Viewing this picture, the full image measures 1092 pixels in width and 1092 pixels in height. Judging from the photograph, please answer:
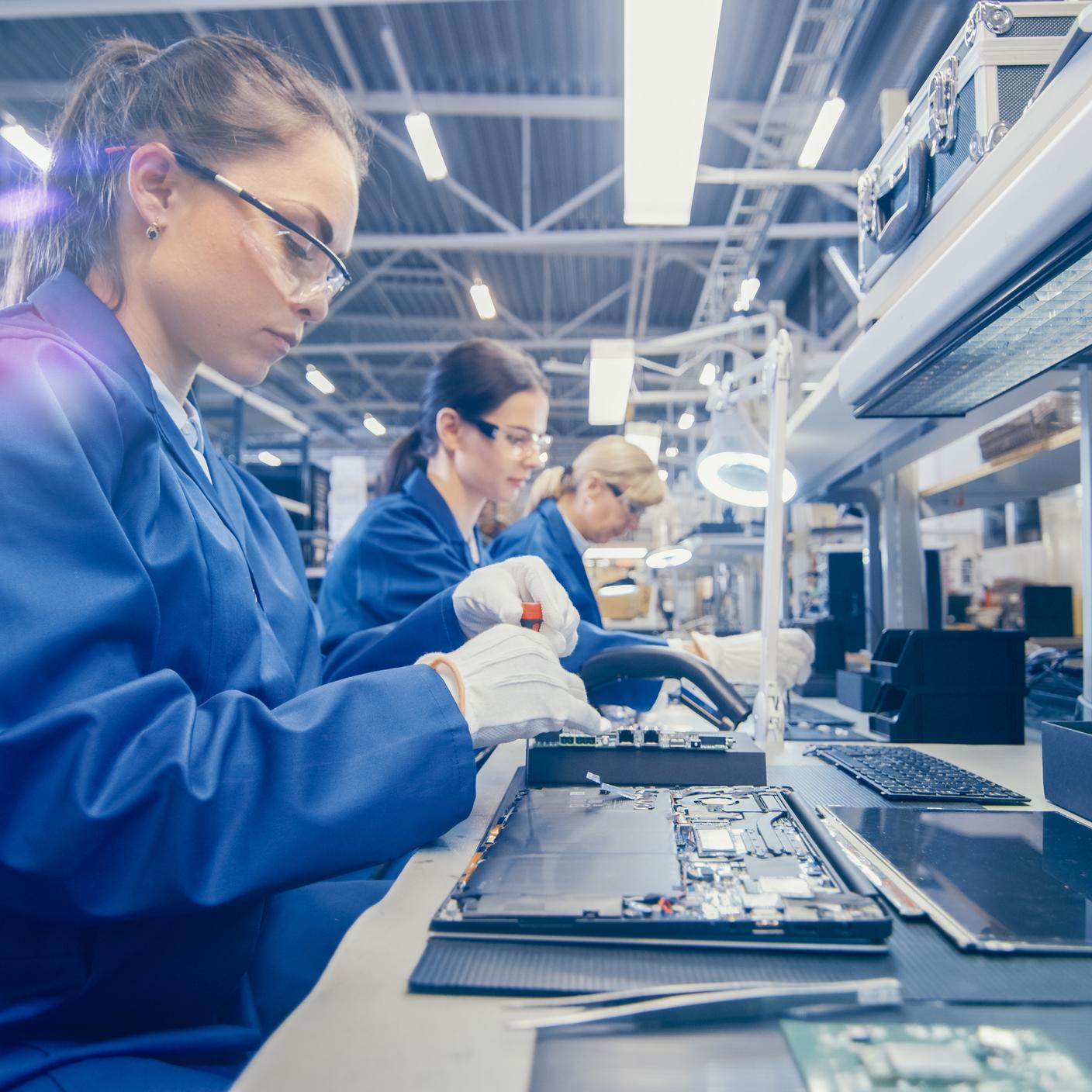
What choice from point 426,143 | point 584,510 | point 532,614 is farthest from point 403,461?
point 426,143

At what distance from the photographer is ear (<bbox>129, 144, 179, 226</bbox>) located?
0.75m

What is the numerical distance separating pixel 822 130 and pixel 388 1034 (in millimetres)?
3406

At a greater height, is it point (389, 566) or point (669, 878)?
point (389, 566)

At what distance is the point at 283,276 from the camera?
808 mm

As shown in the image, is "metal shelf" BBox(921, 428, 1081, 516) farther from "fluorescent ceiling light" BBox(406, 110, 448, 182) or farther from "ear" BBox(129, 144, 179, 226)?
"fluorescent ceiling light" BBox(406, 110, 448, 182)

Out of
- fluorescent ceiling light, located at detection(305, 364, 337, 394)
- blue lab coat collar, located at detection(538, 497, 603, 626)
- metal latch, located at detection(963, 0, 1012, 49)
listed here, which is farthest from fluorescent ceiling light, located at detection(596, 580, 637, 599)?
fluorescent ceiling light, located at detection(305, 364, 337, 394)

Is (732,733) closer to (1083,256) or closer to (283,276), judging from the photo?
(1083,256)

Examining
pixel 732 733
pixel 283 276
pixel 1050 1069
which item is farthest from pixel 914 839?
pixel 283 276

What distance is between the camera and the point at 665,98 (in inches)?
63.7

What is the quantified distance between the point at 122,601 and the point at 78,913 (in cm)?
21

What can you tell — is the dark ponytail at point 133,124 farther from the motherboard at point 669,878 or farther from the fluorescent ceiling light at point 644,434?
the fluorescent ceiling light at point 644,434

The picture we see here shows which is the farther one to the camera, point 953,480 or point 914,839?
point 953,480

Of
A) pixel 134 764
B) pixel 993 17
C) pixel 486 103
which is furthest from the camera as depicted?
pixel 486 103

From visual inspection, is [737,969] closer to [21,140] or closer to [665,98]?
[665,98]
